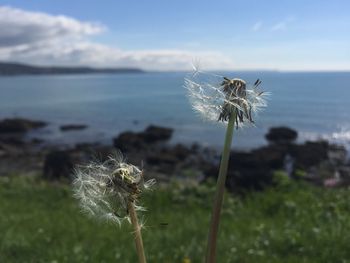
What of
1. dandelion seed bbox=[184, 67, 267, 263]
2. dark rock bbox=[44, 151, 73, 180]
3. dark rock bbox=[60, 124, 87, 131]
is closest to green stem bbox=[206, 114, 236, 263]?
dandelion seed bbox=[184, 67, 267, 263]

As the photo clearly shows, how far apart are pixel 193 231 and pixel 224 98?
6750 millimetres

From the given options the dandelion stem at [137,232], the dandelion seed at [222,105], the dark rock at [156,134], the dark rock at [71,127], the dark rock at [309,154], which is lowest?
the dark rock at [71,127]

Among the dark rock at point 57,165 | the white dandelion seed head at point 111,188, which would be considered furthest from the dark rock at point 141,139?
the white dandelion seed head at point 111,188

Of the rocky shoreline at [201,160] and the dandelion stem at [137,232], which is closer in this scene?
the dandelion stem at [137,232]

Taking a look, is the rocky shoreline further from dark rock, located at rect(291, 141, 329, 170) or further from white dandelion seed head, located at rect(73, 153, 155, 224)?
white dandelion seed head, located at rect(73, 153, 155, 224)

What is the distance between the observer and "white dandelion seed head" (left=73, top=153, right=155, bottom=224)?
70 centimetres

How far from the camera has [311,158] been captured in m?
27.0

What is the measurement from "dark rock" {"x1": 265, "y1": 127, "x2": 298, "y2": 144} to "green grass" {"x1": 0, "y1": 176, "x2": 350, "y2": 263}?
26.2 meters

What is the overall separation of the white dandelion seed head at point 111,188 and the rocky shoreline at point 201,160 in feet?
51.9

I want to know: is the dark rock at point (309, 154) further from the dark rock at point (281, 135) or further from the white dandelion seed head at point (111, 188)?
the white dandelion seed head at point (111, 188)

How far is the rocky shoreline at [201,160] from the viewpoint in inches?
819

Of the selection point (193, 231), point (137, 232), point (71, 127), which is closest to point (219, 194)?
point (137, 232)

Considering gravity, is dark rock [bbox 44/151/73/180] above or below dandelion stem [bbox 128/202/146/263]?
below

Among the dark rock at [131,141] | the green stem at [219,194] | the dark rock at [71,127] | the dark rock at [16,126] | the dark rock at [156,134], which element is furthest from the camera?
the dark rock at [71,127]
